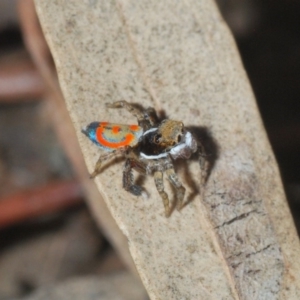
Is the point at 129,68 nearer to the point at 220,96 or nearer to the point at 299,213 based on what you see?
the point at 220,96

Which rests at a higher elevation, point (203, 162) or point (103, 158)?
point (103, 158)

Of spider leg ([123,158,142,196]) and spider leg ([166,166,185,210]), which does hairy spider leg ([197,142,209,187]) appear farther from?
spider leg ([123,158,142,196])

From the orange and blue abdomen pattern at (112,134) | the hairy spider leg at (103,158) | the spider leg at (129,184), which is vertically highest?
the orange and blue abdomen pattern at (112,134)

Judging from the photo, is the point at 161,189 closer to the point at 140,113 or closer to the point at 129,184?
the point at 129,184

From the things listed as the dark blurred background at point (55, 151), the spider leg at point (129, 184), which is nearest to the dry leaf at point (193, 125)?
the spider leg at point (129, 184)

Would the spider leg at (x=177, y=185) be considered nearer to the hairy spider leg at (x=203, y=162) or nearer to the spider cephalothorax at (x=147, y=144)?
the spider cephalothorax at (x=147, y=144)

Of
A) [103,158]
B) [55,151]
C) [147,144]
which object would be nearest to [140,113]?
[103,158]

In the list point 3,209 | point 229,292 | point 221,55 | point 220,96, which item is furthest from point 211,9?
point 3,209
